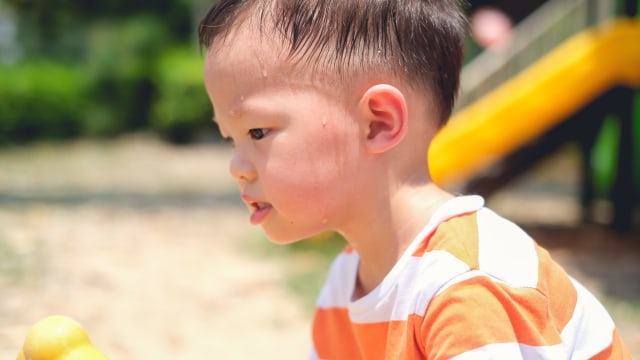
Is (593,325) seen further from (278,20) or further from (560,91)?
(560,91)

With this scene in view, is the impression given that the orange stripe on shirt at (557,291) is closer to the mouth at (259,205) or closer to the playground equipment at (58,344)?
the mouth at (259,205)

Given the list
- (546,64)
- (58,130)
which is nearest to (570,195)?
(546,64)

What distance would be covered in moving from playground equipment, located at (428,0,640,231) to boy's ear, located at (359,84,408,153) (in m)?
4.04

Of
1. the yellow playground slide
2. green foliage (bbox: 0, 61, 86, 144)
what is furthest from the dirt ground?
green foliage (bbox: 0, 61, 86, 144)

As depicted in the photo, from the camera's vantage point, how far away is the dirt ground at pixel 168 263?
387 cm

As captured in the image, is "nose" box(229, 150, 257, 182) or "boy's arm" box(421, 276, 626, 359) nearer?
"boy's arm" box(421, 276, 626, 359)

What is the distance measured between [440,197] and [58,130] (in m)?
12.3

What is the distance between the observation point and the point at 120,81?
14055mm

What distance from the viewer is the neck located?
1.63 meters

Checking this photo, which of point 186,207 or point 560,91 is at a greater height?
point 560,91

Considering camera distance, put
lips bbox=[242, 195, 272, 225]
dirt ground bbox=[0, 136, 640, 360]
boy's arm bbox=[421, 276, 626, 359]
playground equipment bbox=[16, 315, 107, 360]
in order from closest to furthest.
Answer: boy's arm bbox=[421, 276, 626, 359] → playground equipment bbox=[16, 315, 107, 360] → lips bbox=[242, 195, 272, 225] → dirt ground bbox=[0, 136, 640, 360]

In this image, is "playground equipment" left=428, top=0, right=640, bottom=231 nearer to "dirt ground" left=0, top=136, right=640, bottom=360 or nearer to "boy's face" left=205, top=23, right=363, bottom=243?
"dirt ground" left=0, top=136, right=640, bottom=360

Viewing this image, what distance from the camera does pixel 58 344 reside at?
150 cm

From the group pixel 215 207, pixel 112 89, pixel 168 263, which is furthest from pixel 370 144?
pixel 112 89
